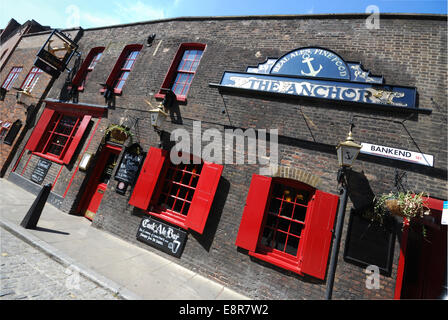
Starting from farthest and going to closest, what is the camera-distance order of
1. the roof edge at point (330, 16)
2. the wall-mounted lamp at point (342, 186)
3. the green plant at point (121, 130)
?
the green plant at point (121, 130)
the roof edge at point (330, 16)
the wall-mounted lamp at point (342, 186)

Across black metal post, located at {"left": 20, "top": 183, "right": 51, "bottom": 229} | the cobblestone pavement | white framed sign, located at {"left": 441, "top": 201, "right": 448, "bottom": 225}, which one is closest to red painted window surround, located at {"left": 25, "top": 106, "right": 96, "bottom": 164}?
black metal post, located at {"left": 20, "top": 183, "right": 51, "bottom": 229}

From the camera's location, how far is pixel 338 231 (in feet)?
13.0

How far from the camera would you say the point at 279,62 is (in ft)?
18.3

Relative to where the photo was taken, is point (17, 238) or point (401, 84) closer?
point (17, 238)

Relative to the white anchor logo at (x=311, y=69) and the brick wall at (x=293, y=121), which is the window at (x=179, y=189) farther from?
the white anchor logo at (x=311, y=69)

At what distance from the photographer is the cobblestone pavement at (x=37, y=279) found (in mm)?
2773

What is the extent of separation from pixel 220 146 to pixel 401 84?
4713 mm

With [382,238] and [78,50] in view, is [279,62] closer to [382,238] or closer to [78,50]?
[382,238]

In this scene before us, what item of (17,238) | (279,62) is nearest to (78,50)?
(17,238)

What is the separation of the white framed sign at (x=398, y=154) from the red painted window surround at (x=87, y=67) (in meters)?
10.7

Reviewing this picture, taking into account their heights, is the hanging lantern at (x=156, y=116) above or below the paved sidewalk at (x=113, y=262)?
above

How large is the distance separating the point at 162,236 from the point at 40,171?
254 inches

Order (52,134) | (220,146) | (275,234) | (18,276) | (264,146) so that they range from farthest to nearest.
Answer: (52,134), (220,146), (264,146), (275,234), (18,276)

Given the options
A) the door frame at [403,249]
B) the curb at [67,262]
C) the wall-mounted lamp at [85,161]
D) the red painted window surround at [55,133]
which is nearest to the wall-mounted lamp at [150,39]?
the red painted window surround at [55,133]
